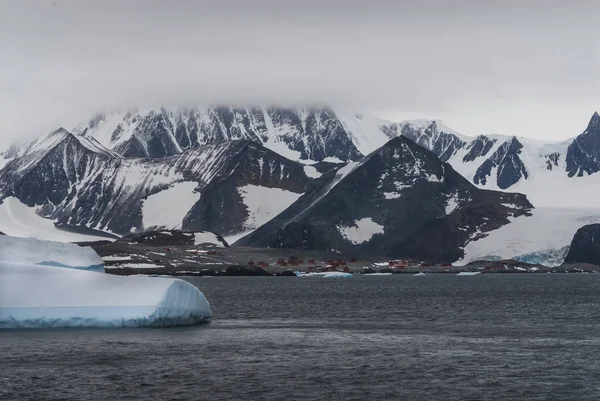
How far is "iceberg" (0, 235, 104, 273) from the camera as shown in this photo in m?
97.6

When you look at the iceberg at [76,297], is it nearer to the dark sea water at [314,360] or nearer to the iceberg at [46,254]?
the dark sea water at [314,360]

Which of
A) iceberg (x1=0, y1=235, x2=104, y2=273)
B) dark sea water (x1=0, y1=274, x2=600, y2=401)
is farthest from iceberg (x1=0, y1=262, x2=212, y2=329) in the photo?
iceberg (x1=0, y1=235, x2=104, y2=273)

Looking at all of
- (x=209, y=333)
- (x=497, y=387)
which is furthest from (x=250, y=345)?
(x=497, y=387)

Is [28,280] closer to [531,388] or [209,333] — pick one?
A: [209,333]

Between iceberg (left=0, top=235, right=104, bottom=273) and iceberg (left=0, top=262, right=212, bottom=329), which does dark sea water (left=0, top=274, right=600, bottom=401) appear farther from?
iceberg (left=0, top=235, right=104, bottom=273)

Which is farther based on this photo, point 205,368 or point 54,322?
point 54,322

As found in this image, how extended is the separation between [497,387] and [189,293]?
36.6 m

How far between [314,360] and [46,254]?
104 ft

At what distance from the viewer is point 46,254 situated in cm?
9962

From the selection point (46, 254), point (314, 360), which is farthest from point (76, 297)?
point (314, 360)

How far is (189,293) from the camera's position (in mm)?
96812

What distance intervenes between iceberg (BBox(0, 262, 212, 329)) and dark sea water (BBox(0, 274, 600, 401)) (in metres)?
1.31

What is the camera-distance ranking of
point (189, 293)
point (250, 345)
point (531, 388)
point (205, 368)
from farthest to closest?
point (189, 293) < point (250, 345) < point (205, 368) < point (531, 388)

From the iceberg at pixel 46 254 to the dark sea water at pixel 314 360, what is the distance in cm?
741
